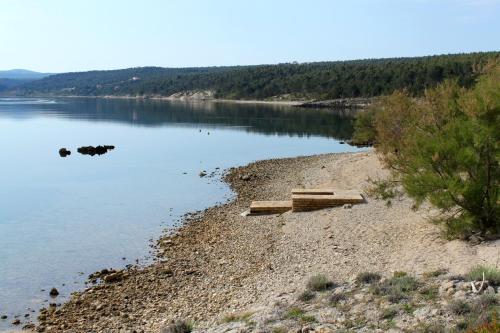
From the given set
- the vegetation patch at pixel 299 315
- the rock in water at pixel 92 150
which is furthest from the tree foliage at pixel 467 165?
the rock in water at pixel 92 150

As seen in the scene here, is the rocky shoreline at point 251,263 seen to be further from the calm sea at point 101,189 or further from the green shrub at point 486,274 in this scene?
the calm sea at point 101,189

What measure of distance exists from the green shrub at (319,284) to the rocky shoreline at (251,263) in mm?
304

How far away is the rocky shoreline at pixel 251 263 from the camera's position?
12492mm

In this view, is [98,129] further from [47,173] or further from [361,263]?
[361,263]

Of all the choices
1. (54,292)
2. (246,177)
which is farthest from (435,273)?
(246,177)

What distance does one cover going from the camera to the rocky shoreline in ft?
41.0

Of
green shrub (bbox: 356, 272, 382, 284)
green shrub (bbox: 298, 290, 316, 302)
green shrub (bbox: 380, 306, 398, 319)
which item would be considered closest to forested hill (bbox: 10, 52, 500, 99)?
green shrub (bbox: 356, 272, 382, 284)

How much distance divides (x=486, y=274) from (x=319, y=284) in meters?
3.18

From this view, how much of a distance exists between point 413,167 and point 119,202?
18494 mm

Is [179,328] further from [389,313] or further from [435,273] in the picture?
[435,273]

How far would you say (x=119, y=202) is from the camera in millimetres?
29594

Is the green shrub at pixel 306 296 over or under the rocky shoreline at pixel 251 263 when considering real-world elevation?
over

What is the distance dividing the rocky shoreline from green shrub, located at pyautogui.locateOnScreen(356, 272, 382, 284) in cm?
42

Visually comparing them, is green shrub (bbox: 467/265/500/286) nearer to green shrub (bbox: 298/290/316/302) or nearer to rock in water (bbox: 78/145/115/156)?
green shrub (bbox: 298/290/316/302)
